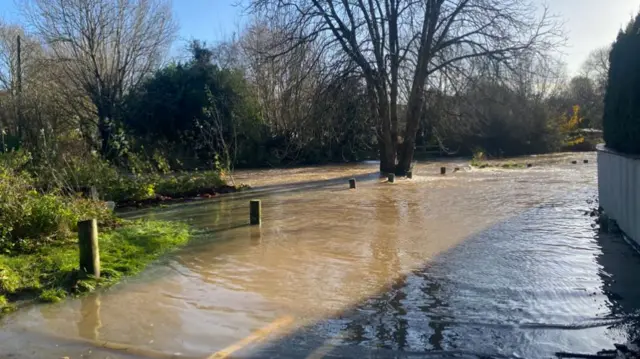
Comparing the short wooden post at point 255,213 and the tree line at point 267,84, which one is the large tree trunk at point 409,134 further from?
the short wooden post at point 255,213

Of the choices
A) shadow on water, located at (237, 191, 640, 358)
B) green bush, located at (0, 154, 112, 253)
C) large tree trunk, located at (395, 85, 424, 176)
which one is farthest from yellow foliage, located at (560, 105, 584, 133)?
green bush, located at (0, 154, 112, 253)

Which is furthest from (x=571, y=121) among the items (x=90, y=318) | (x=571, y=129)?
(x=90, y=318)

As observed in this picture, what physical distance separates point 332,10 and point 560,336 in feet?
65.7

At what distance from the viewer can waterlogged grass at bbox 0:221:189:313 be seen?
6453 mm

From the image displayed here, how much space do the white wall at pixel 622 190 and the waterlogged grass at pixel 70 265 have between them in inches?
275

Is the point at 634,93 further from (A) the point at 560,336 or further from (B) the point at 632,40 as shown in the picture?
(A) the point at 560,336

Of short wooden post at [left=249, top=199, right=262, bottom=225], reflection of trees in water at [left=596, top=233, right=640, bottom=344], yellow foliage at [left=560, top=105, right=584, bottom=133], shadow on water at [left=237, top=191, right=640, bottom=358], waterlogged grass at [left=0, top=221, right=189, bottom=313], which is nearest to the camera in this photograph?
shadow on water at [left=237, top=191, right=640, bottom=358]

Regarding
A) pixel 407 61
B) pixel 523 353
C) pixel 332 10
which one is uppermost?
pixel 332 10

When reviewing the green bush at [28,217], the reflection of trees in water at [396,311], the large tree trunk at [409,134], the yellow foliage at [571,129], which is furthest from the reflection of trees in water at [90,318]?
the yellow foliage at [571,129]

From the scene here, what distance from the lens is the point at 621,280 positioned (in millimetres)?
6699

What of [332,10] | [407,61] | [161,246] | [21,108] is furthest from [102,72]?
[161,246]

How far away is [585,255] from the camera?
26.3 feet

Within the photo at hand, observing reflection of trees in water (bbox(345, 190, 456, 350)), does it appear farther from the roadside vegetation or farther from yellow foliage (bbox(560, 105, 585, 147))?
yellow foliage (bbox(560, 105, 585, 147))

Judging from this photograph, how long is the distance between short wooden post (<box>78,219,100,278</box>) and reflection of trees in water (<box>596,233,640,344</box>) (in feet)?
19.1
